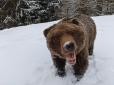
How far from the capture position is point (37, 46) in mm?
5848

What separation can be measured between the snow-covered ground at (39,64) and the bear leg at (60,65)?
0.25 ft

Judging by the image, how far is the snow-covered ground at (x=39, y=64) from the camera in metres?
4.61

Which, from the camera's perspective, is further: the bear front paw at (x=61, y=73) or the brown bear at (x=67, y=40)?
the bear front paw at (x=61, y=73)

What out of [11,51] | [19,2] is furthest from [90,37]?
[19,2]

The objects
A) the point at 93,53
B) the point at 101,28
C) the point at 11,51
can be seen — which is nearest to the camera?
the point at 93,53

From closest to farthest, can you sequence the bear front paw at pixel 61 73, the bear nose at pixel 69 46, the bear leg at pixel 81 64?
the bear nose at pixel 69 46 → the bear leg at pixel 81 64 → the bear front paw at pixel 61 73

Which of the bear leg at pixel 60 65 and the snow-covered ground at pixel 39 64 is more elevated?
the bear leg at pixel 60 65

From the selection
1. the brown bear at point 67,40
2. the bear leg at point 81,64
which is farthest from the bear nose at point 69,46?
the bear leg at point 81,64

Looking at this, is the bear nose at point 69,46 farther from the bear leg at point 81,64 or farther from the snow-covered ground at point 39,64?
the snow-covered ground at point 39,64

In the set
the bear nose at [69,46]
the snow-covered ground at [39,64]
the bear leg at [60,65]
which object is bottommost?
the snow-covered ground at [39,64]

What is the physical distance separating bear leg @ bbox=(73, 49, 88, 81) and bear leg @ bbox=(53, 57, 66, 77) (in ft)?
0.55

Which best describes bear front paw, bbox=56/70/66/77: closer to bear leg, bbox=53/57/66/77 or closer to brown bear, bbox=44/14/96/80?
bear leg, bbox=53/57/66/77

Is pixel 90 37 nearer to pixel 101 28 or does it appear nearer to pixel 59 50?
pixel 59 50

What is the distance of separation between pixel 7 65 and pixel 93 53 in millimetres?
1377
